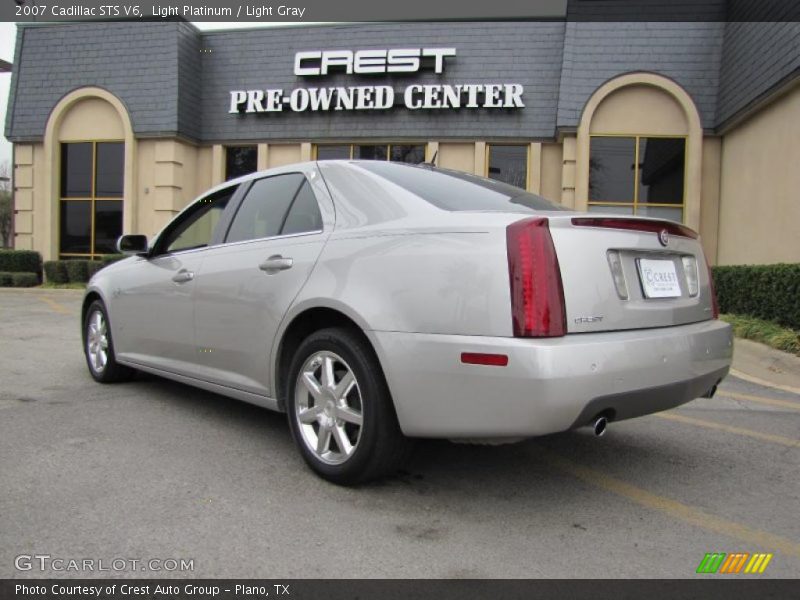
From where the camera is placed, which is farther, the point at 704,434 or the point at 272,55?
the point at 272,55

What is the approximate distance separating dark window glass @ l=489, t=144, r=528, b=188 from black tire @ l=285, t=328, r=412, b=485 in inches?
479

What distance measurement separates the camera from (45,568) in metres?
2.39

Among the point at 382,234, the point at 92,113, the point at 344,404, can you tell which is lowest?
the point at 344,404

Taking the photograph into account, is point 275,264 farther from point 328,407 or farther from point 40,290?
point 40,290

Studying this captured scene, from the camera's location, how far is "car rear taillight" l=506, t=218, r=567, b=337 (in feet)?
8.63

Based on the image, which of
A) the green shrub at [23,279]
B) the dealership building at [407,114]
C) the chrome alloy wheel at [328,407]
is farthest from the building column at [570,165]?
the green shrub at [23,279]

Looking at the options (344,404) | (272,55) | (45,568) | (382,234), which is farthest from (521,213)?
(272,55)

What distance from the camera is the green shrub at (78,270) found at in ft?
51.4

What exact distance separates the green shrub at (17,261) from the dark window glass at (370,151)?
28.4 feet

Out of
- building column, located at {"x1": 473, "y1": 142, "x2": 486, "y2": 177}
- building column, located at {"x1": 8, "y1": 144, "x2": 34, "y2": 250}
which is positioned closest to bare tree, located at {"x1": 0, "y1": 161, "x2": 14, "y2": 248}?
building column, located at {"x1": 8, "y1": 144, "x2": 34, "y2": 250}

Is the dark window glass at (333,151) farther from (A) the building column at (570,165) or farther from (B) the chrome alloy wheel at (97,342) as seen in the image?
(B) the chrome alloy wheel at (97,342)

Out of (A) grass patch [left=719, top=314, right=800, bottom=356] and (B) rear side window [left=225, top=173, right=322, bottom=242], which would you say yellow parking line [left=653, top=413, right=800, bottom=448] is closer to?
(A) grass patch [left=719, top=314, right=800, bottom=356]
